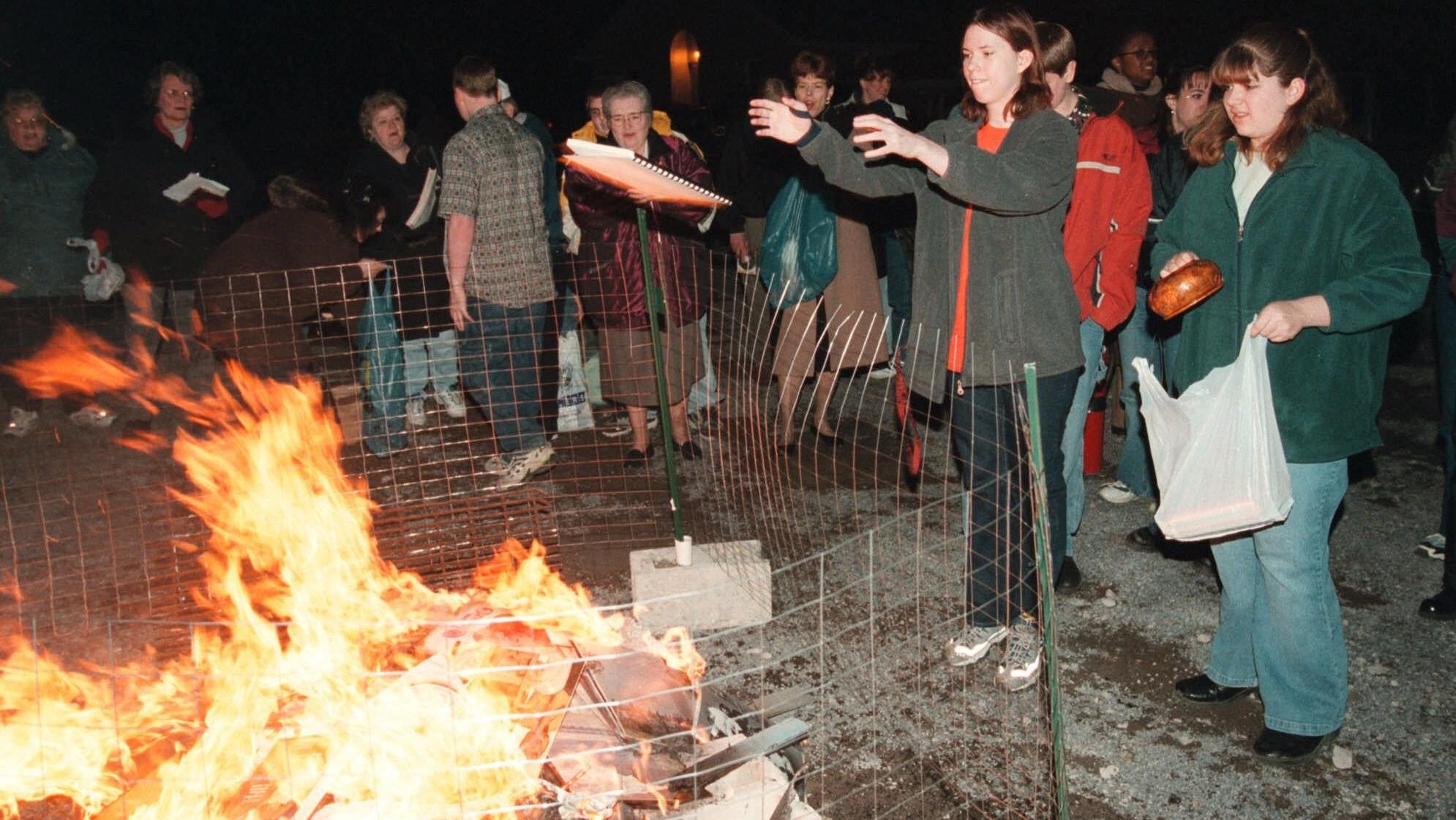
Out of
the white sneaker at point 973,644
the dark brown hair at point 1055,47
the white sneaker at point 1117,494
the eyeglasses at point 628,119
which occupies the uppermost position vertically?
the eyeglasses at point 628,119

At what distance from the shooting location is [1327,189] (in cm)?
284

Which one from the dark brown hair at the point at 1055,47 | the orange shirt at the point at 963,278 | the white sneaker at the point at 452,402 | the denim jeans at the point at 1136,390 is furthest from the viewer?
the white sneaker at the point at 452,402

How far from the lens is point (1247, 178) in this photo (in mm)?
3053

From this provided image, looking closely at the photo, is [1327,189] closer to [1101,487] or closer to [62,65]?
[1101,487]

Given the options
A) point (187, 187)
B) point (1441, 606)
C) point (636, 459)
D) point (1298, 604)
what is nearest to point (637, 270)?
point (636, 459)

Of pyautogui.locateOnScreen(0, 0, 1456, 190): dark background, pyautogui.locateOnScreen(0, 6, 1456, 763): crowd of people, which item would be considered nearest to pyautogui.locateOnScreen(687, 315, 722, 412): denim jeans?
pyautogui.locateOnScreen(0, 6, 1456, 763): crowd of people

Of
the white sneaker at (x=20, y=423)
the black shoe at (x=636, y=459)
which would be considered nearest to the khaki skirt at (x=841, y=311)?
the black shoe at (x=636, y=459)

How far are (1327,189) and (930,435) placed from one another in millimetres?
3594

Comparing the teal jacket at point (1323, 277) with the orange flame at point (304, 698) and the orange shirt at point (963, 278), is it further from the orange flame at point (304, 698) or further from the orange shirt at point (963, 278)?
the orange flame at point (304, 698)

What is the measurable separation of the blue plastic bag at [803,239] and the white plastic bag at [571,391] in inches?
Answer: 56.9

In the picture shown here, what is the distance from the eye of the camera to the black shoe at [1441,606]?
3994 mm

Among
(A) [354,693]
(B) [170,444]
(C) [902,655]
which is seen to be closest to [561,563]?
(C) [902,655]

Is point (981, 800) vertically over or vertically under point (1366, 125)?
under

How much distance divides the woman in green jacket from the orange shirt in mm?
591
